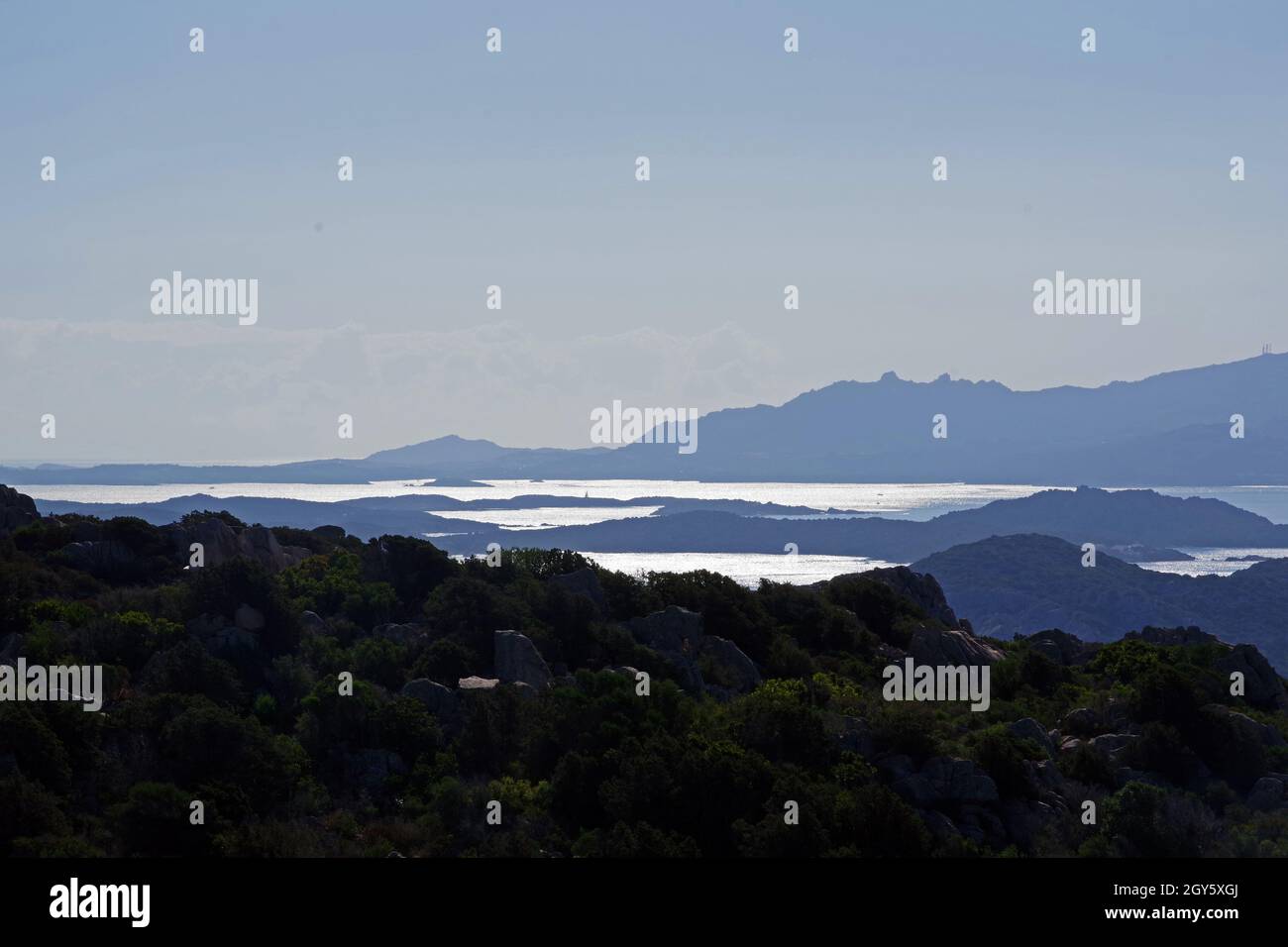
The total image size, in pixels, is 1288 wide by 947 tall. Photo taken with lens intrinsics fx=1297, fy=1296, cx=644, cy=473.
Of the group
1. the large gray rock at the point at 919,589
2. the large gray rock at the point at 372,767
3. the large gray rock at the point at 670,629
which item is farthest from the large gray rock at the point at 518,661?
the large gray rock at the point at 919,589

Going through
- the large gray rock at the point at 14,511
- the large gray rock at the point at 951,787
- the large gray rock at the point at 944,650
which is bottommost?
the large gray rock at the point at 951,787

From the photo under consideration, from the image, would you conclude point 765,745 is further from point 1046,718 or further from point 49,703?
point 49,703

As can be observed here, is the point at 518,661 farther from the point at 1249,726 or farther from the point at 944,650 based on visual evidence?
the point at 1249,726

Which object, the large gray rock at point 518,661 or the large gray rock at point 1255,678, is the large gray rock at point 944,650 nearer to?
the large gray rock at point 1255,678

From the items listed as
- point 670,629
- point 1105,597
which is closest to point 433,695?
point 670,629

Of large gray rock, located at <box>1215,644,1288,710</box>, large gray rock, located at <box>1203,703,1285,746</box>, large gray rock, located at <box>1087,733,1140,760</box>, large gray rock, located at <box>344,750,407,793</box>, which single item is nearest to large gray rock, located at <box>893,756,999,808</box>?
large gray rock, located at <box>1087,733,1140,760</box>
